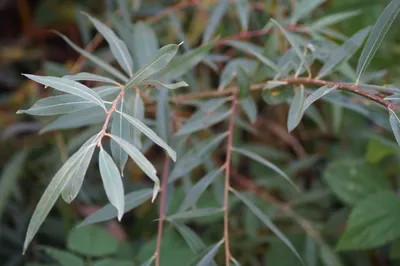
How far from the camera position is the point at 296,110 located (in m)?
0.52

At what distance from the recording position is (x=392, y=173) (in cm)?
103

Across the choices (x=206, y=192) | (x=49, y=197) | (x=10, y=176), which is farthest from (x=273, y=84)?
(x=10, y=176)

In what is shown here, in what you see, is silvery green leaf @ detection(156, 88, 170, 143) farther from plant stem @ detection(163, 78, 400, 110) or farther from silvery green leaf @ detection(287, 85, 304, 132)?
silvery green leaf @ detection(287, 85, 304, 132)

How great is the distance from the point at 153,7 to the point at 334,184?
49cm

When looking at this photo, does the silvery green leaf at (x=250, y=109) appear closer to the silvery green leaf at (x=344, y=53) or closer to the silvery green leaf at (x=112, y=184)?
the silvery green leaf at (x=344, y=53)

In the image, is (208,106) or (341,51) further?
(208,106)

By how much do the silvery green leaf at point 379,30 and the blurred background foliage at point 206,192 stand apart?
1.04 feet

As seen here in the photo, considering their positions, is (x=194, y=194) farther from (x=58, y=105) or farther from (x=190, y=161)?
(x=58, y=105)

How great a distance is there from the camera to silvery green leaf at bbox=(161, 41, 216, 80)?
0.59 m

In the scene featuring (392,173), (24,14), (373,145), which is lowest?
(392,173)

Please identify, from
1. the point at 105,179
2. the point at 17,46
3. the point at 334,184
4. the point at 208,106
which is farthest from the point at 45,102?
the point at 17,46

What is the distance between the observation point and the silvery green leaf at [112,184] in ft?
1.26

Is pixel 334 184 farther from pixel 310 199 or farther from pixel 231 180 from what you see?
pixel 231 180

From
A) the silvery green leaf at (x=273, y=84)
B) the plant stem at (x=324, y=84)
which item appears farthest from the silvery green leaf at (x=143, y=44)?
the silvery green leaf at (x=273, y=84)
